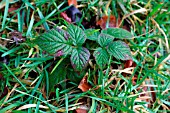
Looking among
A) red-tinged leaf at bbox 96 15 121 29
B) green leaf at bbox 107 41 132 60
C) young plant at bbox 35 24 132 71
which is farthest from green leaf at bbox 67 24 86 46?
red-tinged leaf at bbox 96 15 121 29

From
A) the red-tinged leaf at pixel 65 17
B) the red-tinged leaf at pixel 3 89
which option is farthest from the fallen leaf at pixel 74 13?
the red-tinged leaf at pixel 3 89

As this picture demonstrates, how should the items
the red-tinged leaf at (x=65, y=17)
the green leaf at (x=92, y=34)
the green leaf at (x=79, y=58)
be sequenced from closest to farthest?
the green leaf at (x=79, y=58) → the green leaf at (x=92, y=34) → the red-tinged leaf at (x=65, y=17)

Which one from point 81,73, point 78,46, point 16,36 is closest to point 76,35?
point 78,46

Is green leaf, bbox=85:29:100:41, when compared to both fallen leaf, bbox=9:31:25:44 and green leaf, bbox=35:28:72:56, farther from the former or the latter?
fallen leaf, bbox=9:31:25:44

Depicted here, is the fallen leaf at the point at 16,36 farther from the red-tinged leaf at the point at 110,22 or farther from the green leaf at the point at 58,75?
the red-tinged leaf at the point at 110,22

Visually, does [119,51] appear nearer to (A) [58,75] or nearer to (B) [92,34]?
(B) [92,34]

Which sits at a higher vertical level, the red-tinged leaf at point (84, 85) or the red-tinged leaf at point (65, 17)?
the red-tinged leaf at point (65, 17)

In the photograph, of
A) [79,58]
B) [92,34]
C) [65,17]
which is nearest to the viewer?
[79,58]

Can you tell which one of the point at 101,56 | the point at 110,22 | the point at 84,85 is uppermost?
the point at 110,22
